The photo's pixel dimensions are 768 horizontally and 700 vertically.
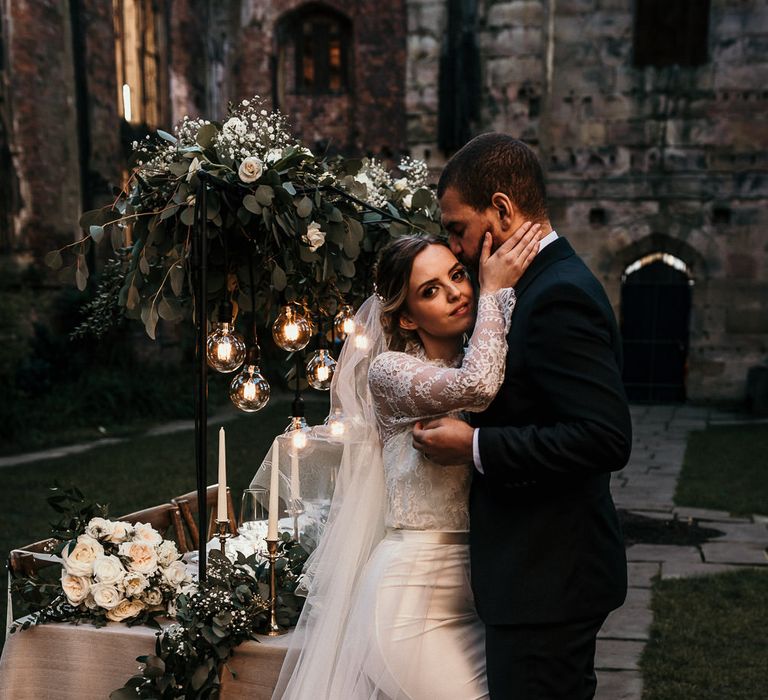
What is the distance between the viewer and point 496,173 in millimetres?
2539

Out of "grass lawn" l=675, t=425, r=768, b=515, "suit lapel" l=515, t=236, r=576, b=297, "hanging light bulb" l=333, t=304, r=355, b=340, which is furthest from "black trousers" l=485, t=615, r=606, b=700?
"grass lawn" l=675, t=425, r=768, b=515

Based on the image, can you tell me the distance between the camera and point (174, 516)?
4539mm

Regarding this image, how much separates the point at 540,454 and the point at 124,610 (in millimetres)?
1798

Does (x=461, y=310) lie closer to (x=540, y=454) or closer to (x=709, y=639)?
(x=540, y=454)

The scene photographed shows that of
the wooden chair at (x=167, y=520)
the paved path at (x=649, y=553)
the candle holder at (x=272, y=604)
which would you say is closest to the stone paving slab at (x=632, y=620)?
the paved path at (x=649, y=553)

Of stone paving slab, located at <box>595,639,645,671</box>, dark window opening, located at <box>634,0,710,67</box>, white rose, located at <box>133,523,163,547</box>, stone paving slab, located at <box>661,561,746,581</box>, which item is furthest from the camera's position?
dark window opening, located at <box>634,0,710,67</box>

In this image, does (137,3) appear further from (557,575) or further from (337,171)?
(557,575)

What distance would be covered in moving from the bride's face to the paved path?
2816mm

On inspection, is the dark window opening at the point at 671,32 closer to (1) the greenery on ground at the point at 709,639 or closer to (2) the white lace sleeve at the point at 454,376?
(1) the greenery on ground at the point at 709,639

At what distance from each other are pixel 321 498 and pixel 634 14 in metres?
15.8

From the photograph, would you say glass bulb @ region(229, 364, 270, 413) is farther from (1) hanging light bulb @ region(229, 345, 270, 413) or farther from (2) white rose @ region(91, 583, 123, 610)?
(2) white rose @ region(91, 583, 123, 610)

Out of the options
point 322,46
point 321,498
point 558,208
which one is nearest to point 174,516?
point 321,498

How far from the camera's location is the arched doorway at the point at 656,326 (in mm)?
17406

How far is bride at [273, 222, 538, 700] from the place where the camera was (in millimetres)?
2592
